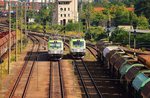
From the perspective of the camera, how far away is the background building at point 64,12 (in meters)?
142

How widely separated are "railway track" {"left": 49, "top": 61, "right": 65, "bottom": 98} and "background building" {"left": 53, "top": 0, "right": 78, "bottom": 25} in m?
94.4

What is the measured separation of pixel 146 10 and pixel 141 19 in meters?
18.0

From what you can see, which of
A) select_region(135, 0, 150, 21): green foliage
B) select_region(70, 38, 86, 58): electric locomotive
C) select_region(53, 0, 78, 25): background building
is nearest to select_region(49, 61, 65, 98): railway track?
select_region(70, 38, 86, 58): electric locomotive

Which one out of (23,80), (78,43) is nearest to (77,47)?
(78,43)

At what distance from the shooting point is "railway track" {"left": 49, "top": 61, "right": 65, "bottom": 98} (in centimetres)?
3012

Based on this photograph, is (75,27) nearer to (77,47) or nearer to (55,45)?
(77,47)

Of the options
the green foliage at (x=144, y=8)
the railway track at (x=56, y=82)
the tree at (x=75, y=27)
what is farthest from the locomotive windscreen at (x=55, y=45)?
the green foliage at (x=144, y=8)

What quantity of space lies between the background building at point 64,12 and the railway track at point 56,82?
9440 centimetres

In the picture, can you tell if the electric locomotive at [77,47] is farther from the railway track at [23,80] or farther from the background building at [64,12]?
the background building at [64,12]

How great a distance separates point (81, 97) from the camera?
2947cm

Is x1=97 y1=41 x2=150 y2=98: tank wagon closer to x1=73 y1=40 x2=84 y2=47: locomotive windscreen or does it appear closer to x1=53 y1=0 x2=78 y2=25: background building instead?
x1=73 y1=40 x2=84 y2=47: locomotive windscreen

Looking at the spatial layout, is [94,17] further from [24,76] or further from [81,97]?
[81,97]

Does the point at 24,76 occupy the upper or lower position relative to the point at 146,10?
lower

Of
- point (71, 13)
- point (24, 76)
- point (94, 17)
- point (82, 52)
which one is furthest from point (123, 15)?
point (24, 76)
